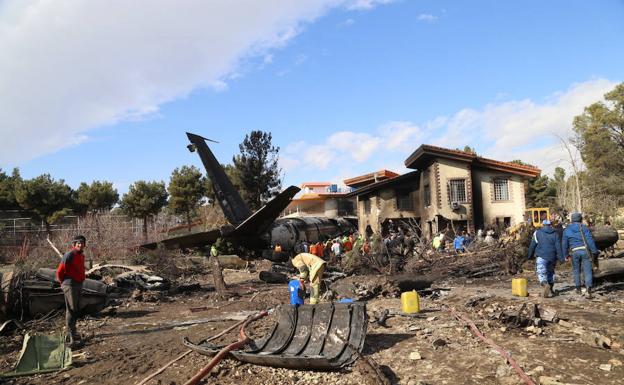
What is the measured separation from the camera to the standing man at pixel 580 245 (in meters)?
8.99

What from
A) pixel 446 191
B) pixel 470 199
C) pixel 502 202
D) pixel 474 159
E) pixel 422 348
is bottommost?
pixel 422 348

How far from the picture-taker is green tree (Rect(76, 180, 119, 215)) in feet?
117

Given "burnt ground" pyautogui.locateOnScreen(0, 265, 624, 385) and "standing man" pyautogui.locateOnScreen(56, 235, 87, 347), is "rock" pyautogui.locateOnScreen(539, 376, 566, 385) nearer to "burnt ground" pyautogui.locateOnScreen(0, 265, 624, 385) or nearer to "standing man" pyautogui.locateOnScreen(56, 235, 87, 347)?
"burnt ground" pyautogui.locateOnScreen(0, 265, 624, 385)

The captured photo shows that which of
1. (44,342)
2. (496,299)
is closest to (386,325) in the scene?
(496,299)

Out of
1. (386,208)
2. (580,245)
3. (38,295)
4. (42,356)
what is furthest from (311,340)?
(386,208)

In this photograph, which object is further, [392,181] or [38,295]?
[392,181]

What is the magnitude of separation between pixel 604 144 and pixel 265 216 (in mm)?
29303

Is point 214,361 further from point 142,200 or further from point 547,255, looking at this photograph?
point 142,200

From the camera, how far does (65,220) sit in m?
31.2

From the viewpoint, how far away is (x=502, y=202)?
2673cm

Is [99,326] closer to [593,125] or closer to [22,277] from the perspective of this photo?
[22,277]

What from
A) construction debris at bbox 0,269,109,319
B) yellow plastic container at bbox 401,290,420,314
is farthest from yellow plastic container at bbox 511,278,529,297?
construction debris at bbox 0,269,109,319

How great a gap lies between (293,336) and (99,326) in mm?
5296

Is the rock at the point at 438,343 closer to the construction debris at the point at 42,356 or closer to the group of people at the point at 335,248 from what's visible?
the construction debris at the point at 42,356
